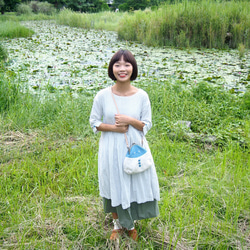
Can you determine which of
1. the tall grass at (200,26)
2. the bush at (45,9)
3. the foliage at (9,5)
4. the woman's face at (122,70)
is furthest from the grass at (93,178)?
the bush at (45,9)

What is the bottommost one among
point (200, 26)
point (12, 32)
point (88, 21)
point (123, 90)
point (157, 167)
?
point (157, 167)

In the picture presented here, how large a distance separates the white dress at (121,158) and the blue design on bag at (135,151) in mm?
49

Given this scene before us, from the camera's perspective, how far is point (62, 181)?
234cm

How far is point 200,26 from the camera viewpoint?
7715 millimetres

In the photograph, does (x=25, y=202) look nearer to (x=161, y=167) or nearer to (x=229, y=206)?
(x=161, y=167)

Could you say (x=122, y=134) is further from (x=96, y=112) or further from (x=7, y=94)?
(x=7, y=94)

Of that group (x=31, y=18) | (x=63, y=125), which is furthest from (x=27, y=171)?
(x=31, y=18)

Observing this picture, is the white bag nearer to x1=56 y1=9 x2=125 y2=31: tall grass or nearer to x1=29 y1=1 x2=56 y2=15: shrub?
x1=56 y1=9 x2=125 y2=31: tall grass

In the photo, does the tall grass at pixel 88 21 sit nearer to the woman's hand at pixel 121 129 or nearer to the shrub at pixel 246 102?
the shrub at pixel 246 102

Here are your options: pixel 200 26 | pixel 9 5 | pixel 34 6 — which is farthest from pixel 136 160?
pixel 34 6

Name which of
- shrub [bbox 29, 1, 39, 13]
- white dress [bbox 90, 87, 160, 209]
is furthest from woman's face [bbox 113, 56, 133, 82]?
shrub [bbox 29, 1, 39, 13]

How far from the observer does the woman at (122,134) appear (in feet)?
4.93

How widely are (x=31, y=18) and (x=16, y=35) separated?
915cm

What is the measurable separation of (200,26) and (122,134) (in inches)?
285
